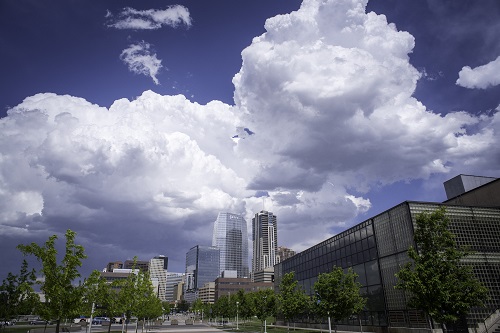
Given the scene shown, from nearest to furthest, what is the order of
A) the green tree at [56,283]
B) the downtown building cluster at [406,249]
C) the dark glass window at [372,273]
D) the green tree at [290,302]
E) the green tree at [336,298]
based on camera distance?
the green tree at [56,283]
the green tree at [336,298]
the downtown building cluster at [406,249]
the dark glass window at [372,273]
the green tree at [290,302]

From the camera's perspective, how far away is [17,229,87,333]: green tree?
73.2ft

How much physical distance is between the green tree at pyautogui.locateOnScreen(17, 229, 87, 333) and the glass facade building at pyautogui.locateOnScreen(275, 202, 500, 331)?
113 ft

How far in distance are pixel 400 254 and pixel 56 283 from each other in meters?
38.5

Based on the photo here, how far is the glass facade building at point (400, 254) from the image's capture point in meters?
40.0

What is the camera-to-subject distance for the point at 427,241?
83.9 feet

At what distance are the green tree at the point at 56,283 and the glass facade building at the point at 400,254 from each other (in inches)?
1353

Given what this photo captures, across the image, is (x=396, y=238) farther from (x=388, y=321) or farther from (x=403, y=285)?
(x=403, y=285)

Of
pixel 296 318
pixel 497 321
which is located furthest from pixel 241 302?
pixel 497 321

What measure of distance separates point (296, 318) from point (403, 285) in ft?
189

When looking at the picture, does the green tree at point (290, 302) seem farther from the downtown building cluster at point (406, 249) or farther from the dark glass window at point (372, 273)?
the dark glass window at point (372, 273)

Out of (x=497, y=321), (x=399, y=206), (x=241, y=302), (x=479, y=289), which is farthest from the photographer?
(x=241, y=302)

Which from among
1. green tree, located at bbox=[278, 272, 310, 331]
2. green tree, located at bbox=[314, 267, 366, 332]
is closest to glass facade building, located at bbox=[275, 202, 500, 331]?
green tree, located at bbox=[314, 267, 366, 332]

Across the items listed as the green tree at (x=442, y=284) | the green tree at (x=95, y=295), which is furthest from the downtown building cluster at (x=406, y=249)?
the green tree at (x=95, y=295)

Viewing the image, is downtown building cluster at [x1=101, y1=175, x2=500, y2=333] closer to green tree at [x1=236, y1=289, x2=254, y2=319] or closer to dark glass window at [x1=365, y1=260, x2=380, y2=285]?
dark glass window at [x1=365, y1=260, x2=380, y2=285]
